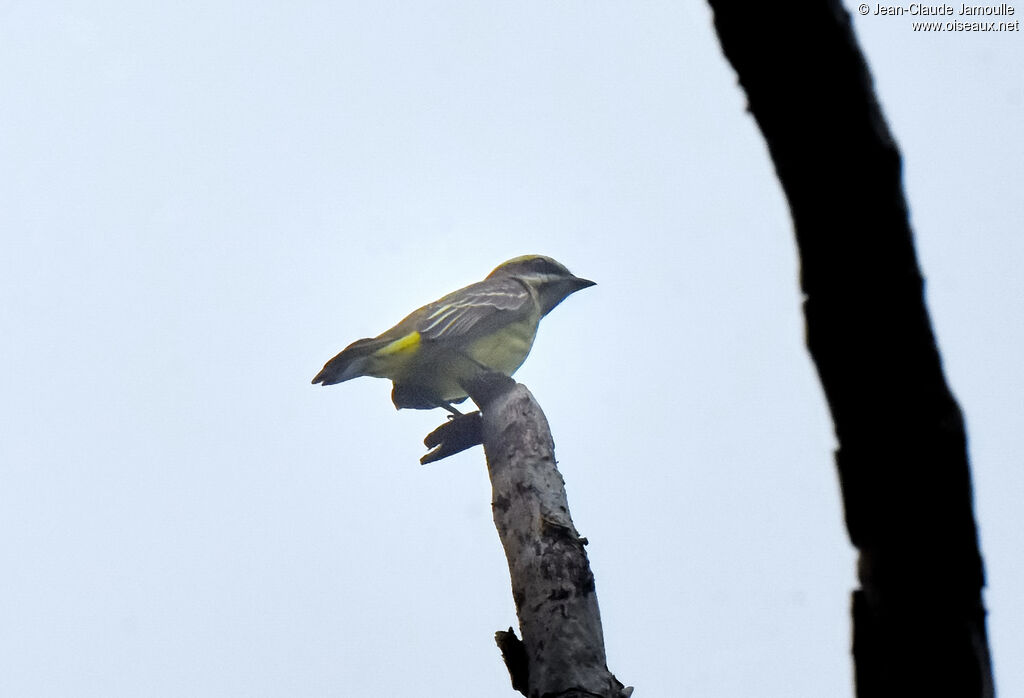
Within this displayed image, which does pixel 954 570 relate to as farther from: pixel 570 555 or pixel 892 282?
pixel 570 555

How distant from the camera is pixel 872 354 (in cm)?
197

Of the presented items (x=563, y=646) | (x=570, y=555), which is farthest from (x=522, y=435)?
(x=563, y=646)

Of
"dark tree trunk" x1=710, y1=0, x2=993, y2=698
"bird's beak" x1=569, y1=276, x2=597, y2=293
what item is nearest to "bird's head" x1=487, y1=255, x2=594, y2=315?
"bird's beak" x1=569, y1=276, x2=597, y2=293

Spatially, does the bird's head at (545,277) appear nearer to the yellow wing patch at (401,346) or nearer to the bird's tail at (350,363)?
the yellow wing patch at (401,346)

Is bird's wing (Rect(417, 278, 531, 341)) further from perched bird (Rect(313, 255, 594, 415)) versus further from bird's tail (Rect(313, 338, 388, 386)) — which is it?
bird's tail (Rect(313, 338, 388, 386))

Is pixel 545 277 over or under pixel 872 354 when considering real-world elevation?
over

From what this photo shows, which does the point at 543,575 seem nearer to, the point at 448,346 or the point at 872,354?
the point at 872,354

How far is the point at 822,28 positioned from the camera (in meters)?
1.81

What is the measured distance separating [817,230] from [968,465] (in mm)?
500

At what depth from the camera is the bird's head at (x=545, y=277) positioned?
10.1 meters

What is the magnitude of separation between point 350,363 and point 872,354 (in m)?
6.40

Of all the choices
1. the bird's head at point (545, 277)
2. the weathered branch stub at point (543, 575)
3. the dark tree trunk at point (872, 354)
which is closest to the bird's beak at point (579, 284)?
the bird's head at point (545, 277)

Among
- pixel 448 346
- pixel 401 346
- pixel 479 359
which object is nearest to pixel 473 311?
pixel 479 359

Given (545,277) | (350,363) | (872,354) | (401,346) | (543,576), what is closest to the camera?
(872,354)
